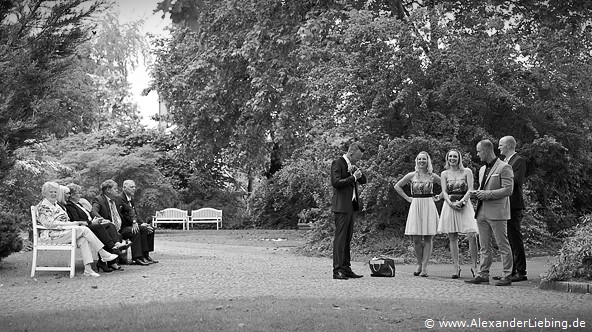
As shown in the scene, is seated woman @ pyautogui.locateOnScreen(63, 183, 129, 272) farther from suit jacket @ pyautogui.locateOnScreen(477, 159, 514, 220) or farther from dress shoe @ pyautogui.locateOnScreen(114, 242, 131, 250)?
suit jacket @ pyautogui.locateOnScreen(477, 159, 514, 220)

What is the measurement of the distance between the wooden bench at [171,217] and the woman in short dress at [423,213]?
79.0 feet

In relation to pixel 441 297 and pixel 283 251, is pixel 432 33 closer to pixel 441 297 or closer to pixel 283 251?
pixel 283 251

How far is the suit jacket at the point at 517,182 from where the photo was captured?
12.7 metres

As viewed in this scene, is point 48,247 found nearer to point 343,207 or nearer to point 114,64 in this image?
point 343,207

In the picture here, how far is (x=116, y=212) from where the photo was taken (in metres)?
16.3

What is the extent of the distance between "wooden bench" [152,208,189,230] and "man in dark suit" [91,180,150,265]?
20.5m

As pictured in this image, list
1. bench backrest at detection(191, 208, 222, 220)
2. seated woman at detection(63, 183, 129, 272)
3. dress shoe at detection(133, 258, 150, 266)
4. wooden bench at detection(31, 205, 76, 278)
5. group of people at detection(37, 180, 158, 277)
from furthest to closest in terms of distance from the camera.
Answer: bench backrest at detection(191, 208, 222, 220) < dress shoe at detection(133, 258, 150, 266) < seated woman at detection(63, 183, 129, 272) < group of people at detection(37, 180, 158, 277) < wooden bench at detection(31, 205, 76, 278)

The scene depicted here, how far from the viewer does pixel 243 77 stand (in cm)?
2930

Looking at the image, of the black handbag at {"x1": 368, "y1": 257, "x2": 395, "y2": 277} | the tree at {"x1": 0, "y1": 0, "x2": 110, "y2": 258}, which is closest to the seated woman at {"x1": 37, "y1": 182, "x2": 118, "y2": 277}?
the tree at {"x1": 0, "y1": 0, "x2": 110, "y2": 258}

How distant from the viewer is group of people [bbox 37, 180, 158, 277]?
14.3 metres

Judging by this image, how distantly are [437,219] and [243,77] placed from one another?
16.4 metres

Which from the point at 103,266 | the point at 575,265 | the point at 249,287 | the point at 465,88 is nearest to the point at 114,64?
the point at 465,88

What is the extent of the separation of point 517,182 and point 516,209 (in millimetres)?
406

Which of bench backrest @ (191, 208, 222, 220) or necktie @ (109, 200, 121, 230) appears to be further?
→ bench backrest @ (191, 208, 222, 220)
